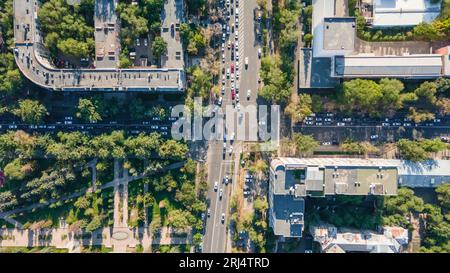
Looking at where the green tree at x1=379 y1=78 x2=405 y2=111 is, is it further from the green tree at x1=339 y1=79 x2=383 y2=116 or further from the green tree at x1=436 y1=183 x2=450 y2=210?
the green tree at x1=436 y1=183 x2=450 y2=210

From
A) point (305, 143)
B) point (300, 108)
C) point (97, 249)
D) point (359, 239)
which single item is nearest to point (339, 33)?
point (300, 108)

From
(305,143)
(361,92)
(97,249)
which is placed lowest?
(97,249)

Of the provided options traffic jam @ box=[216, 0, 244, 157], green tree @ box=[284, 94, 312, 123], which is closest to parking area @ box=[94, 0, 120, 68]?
traffic jam @ box=[216, 0, 244, 157]

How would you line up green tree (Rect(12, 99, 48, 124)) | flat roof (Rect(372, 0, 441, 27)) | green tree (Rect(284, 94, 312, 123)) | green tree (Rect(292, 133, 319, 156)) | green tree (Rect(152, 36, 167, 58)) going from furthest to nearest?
1. green tree (Rect(284, 94, 312, 123))
2. green tree (Rect(292, 133, 319, 156))
3. flat roof (Rect(372, 0, 441, 27))
4. green tree (Rect(12, 99, 48, 124))
5. green tree (Rect(152, 36, 167, 58))

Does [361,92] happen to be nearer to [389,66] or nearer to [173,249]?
[389,66]

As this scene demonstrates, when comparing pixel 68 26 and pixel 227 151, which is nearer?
pixel 68 26

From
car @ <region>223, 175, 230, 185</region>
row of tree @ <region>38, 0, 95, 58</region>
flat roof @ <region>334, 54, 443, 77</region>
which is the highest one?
row of tree @ <region>38, 0, 95, 58</region>

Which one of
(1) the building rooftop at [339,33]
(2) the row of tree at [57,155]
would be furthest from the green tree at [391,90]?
(2) the row of tree at [57,155]
